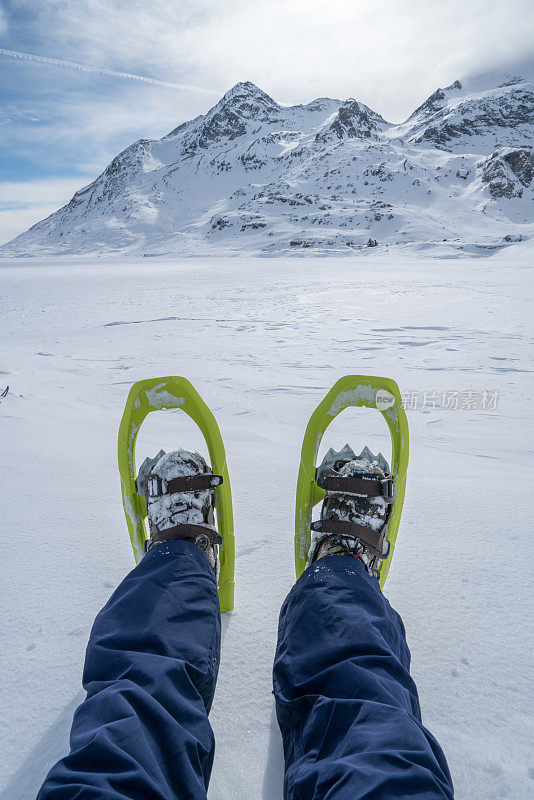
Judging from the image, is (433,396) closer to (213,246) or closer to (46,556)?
(46,556)

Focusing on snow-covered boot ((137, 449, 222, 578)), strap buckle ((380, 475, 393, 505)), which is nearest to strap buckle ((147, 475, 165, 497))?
snow-covered boot ((137, 449, 222, 578))

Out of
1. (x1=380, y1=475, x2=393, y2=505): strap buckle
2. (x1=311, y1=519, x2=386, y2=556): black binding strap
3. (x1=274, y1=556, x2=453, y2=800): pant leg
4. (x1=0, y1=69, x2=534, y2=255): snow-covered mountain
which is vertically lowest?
(x1=274, y1=556, x2=453, y2=800): pant leg

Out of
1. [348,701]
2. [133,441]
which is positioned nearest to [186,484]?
[133,441]

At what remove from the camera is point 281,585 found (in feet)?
4.37

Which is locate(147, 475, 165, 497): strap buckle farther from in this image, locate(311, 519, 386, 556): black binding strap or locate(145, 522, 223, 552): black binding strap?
locate(311, 519, 386, 556): black binding strap

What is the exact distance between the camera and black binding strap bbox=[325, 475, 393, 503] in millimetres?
1443

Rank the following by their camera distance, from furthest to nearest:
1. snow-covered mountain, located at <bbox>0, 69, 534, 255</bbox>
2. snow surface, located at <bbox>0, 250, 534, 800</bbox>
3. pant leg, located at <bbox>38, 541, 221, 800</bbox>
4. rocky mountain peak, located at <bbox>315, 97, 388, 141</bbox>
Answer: rocky mountain peak, located at <bbox>315, 97, 388, 141</bbox>, snow-covered mountain, located at <bbox>0, 69, 534, 255</bbox>, snow surface, located at <bbox>0, 250, 534, 800</bbox>, pant leg, located at <bbox>38, 541, 221, 800</bbox>

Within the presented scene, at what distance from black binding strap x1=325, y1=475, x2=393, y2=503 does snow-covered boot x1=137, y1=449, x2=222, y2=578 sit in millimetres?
384

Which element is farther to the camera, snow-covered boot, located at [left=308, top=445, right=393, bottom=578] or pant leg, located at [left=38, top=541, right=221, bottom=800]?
snow-covered boot, located at [left=308, top=445, right=393, bottom=578]

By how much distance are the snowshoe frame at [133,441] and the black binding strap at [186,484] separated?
4 centimetres

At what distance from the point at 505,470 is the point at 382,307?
5597 mm

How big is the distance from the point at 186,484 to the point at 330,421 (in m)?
0.53

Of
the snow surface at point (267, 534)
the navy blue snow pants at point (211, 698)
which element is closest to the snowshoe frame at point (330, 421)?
the snow surface at point (267, 534)

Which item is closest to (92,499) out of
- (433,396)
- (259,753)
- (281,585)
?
(281,585)
